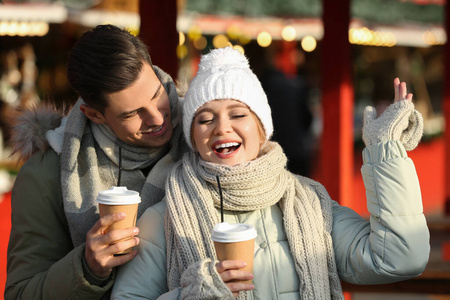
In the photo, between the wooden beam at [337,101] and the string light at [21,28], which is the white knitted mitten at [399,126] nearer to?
the wooden beam at [337,101]

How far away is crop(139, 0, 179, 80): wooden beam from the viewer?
493cm

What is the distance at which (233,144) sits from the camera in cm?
239

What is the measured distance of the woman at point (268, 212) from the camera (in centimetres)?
224

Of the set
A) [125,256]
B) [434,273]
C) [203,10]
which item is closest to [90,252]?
[125,256]

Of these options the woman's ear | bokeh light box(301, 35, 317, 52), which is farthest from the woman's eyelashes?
bokeh light box(301, 35, 317, 52)

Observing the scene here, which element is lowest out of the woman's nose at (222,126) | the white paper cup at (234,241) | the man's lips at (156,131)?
the white paper cup at (234,241)

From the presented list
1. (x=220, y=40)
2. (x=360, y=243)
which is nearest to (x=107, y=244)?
(x=360, y=243)

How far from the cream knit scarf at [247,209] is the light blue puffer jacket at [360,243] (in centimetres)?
6

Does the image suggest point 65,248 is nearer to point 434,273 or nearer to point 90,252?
point 90,252

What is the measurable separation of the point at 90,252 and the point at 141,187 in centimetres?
48

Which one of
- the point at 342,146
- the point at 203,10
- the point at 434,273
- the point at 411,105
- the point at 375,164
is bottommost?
the point at 434,273

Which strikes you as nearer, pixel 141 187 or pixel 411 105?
pixel 411 105

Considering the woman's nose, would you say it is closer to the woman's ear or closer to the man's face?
the man's face

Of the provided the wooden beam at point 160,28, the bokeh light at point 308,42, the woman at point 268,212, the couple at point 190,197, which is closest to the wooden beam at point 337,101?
the wooden beam at point 160,28
